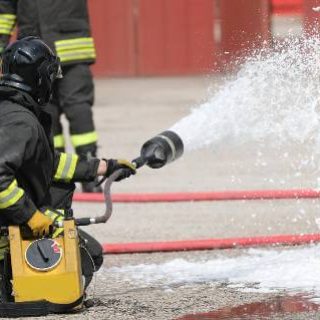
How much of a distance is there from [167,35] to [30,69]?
9676mm

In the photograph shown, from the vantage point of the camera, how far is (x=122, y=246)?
20.0 ft

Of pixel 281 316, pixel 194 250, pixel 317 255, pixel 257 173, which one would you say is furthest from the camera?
pixel 257 173

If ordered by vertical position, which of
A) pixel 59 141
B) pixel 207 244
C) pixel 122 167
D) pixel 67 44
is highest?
pixel 67 44

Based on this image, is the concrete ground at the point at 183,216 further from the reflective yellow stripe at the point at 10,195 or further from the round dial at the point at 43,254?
the reflective yellow stripe at the point at 10,195

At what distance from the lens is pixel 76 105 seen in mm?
7695

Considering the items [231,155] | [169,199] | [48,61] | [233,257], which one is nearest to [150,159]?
[48,61]

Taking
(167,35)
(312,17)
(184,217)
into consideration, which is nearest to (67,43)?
(184,217)

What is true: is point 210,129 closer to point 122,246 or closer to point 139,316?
point 122,246

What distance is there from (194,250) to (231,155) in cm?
315

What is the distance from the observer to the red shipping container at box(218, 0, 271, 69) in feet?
18.1

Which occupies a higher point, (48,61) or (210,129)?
(48,61)

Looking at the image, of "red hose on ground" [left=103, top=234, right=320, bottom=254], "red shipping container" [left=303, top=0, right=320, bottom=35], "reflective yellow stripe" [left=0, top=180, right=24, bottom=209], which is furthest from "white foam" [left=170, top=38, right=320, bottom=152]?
"reflective yellow stripe" [left=0, top=180, right=24, bottom=209]

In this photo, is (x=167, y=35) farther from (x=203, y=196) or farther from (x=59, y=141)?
(x=203, y=196)

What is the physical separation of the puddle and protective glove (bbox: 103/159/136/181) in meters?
0.68
